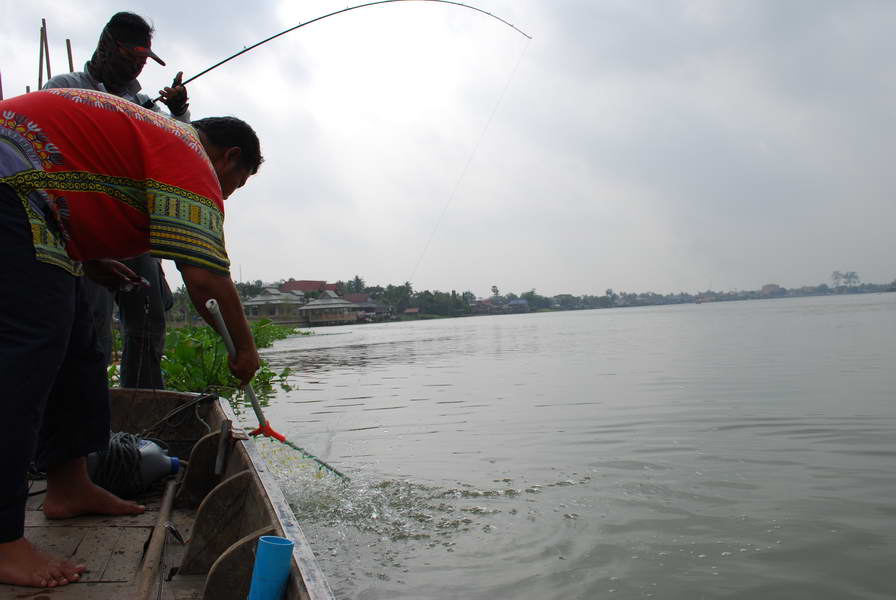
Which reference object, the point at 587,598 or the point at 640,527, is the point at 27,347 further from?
the point at 640,527

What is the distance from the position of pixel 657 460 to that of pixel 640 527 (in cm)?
Result: 146

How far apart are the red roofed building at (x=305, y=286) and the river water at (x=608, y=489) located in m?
72.0

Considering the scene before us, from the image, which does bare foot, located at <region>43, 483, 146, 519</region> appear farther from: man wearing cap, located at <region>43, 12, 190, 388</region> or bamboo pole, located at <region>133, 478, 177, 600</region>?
man wearing cap, located at <region>43, 12, 190, 388</region>

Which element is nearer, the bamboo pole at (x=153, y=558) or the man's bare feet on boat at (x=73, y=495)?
the bamboo pole at (x=153, y=558)

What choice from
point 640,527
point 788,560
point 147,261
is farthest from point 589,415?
point 147,261

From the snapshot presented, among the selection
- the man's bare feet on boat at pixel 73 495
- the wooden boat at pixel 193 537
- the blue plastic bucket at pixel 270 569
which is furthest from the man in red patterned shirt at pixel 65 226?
the blue plastic bucket at pixel 270 569

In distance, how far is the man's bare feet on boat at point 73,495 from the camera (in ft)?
6.90

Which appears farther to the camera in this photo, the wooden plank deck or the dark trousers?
the dark trousers

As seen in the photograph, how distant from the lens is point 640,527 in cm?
340

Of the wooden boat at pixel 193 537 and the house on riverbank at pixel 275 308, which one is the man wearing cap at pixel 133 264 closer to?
the wooden boat at pixel 193 537

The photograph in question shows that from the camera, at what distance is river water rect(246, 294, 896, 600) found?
9.41 ft

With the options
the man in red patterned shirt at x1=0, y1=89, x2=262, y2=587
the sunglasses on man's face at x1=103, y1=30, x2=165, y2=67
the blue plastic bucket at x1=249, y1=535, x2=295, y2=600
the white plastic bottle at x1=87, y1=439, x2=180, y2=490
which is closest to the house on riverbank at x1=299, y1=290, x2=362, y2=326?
the sunglasses on man's face at x1=103, y1=30, x2=165, y2=67

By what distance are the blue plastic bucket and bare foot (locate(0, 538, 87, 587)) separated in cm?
69

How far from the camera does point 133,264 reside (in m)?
3.66
